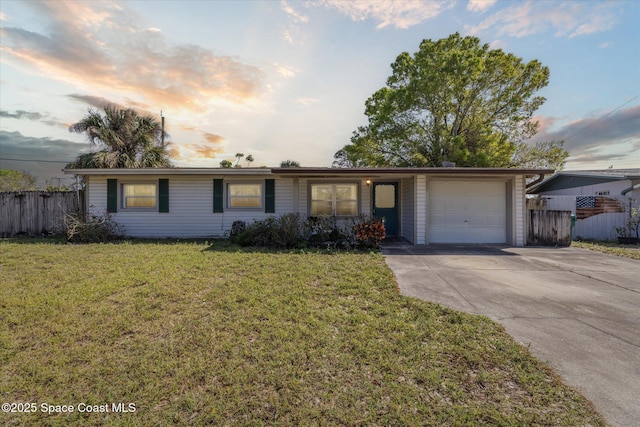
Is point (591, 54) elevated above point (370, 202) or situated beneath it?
elevated above

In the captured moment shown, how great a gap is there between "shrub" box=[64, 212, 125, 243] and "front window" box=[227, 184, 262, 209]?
13.4ft

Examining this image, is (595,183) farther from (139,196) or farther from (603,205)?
(139,196)

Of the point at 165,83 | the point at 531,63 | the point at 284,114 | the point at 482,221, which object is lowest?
the point at 482,221

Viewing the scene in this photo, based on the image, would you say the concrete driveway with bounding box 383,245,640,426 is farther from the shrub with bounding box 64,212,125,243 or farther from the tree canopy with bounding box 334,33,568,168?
the tree canopy with bounding box 334,33,568,168

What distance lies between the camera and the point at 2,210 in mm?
10031

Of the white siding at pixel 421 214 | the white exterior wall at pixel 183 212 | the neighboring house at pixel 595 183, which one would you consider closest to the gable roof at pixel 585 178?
the neighboring house at pixel 595 183

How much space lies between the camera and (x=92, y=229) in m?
8.70

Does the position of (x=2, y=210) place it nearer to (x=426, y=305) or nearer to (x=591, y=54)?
(x=426, y=305)

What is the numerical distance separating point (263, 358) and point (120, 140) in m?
16.6

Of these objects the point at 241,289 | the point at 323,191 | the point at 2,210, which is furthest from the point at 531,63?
the point at 2,210

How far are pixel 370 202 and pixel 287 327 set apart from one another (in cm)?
739

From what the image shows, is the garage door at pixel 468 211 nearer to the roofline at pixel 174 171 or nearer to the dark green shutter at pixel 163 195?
the roofline at pixel 174 171

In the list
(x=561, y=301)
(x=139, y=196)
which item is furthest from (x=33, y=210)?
(x=561, y=301)

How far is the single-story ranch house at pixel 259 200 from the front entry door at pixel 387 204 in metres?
0.40
